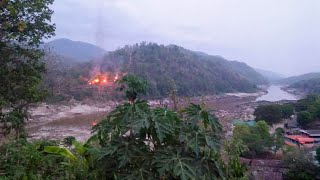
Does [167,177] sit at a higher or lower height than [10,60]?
lower

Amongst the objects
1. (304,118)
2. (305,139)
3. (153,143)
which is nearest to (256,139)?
(305,139)

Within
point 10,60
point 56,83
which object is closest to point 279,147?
point 10,60

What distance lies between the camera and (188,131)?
7.80 feet

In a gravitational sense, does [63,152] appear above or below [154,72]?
below

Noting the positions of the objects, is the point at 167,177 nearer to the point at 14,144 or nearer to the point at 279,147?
the point at 14,144

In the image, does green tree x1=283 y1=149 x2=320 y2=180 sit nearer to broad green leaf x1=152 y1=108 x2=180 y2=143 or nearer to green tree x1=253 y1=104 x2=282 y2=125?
broad green leaf x1=152 y1=108 x2=180 y2=143

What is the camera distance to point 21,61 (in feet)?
20.4

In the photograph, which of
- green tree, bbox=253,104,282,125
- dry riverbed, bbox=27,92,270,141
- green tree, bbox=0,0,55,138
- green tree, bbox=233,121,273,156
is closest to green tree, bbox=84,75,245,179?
green tree, bbox=0,0,55,138

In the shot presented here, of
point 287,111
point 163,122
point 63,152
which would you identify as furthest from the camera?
point 287,111

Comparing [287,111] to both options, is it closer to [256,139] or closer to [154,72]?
[256,139]

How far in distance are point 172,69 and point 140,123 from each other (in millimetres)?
48649

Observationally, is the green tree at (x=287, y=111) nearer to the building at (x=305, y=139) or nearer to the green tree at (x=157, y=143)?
the building at (x=305, y=139)

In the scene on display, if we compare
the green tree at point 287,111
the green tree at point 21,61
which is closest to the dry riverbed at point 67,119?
the green tree at point 287,111

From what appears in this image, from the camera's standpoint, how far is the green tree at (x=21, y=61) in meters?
5.78
